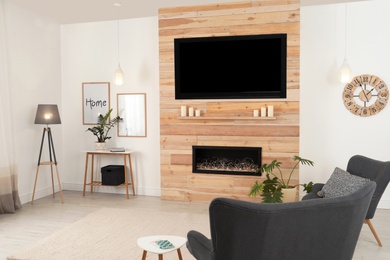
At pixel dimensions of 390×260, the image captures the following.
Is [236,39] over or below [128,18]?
below

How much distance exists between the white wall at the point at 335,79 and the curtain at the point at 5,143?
413cm

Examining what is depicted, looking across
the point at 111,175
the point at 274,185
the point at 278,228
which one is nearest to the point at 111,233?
the point at 111,175

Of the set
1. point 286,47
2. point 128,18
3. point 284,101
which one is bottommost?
point 284,101

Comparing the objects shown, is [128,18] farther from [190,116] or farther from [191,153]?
[191,153]

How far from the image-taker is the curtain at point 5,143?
4965 mm

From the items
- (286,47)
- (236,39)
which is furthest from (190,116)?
(286,47)

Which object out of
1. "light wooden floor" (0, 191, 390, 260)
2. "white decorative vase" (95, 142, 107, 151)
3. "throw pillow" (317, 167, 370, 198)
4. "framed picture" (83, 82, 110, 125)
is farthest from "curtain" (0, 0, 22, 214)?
"throw pillow" (317, 167, 370, 198)

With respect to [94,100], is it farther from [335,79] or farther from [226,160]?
[335,79]

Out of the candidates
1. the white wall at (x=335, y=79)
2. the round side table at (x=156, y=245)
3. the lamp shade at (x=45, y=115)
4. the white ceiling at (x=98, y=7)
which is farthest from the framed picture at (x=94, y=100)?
the round side table at (x=156, y=245)

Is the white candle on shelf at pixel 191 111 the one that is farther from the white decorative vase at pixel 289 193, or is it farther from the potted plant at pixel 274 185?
the white decorative vase at pixel 289 193

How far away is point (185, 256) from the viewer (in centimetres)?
351

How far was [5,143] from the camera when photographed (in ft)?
16.6

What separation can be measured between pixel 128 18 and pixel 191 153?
244 cm

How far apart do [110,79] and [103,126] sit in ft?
2.68
